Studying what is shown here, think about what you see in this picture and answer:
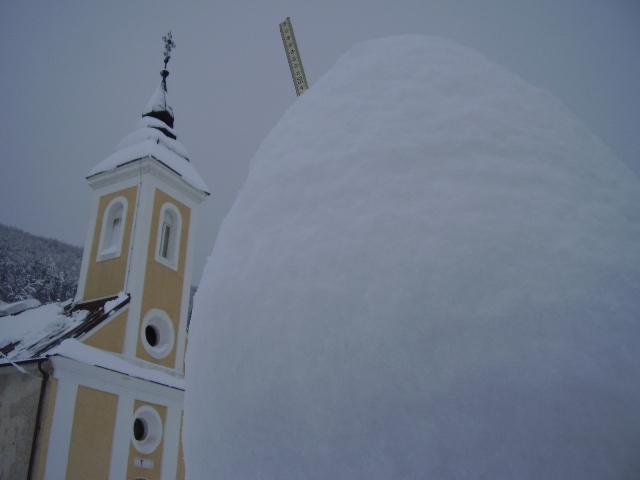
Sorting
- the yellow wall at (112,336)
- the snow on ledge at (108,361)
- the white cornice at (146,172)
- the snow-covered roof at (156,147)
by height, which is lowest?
the snow on ledge at (108,361)

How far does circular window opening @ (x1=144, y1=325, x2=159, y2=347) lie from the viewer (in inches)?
543

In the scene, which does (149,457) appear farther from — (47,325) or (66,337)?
(47,325)

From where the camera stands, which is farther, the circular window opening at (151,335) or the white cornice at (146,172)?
the white cornice at (146,172)

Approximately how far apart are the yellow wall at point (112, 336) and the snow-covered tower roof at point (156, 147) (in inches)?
186

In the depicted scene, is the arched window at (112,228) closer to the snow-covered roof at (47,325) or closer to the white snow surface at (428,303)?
the snow-covered roof at (47,325)

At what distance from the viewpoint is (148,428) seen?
1241cm

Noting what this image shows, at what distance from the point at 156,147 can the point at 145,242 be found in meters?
3.04

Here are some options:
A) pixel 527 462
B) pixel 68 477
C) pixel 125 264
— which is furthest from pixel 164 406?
pixel 527 462

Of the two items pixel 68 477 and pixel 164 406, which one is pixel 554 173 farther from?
pixel 164 406

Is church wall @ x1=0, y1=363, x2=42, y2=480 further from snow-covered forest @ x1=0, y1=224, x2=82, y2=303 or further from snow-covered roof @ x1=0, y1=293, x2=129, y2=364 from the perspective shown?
snow-covered forest @ x1=0, y1=224, x2=82, y2=303

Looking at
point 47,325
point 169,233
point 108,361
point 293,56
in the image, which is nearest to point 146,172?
point 169,233

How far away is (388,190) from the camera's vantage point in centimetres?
158

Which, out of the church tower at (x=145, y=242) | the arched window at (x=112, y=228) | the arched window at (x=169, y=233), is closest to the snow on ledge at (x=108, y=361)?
the church tower at (x=145, y=242)

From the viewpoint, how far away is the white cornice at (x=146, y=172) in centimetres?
1502
